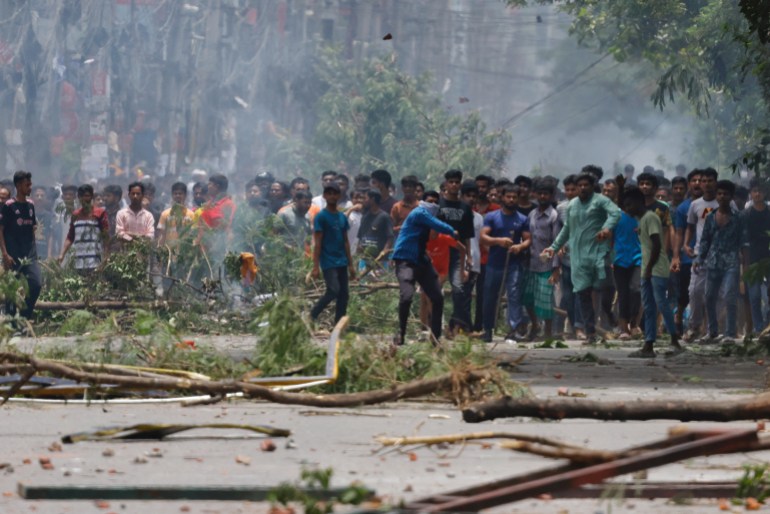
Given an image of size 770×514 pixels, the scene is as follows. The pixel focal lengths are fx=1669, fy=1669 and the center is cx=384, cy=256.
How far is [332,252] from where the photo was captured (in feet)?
50.4

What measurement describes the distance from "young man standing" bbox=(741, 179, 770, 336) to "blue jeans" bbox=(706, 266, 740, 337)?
408 millimetres

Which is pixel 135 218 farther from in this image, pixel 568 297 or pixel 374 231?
pixel 568 297

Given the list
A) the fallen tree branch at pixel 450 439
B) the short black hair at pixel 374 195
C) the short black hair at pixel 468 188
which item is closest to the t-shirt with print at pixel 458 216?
the short black hair at pixel 468 188

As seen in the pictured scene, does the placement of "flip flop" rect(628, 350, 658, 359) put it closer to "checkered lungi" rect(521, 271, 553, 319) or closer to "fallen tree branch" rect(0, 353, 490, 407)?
"checkered lungi" rect(521, 271, 553, 319)

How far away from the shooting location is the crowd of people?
49.3 ft

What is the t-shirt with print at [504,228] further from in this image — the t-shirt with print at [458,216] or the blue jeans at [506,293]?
the t-shirt with print at [458,216]

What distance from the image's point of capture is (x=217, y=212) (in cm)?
1944

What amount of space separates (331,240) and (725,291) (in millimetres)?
4007

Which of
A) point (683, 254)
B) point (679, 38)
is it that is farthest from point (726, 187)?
point (679, 38)

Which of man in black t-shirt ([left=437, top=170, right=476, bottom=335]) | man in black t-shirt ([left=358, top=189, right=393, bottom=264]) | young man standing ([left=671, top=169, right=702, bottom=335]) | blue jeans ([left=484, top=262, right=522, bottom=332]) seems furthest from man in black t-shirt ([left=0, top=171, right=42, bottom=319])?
young man standing ([left=671, top=169, right=702, bottom=335])

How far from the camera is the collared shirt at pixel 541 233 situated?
1683cm

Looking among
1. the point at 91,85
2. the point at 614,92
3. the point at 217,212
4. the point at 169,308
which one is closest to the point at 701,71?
the point at 217,212

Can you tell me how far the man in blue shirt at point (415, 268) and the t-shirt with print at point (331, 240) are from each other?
1.11 meters

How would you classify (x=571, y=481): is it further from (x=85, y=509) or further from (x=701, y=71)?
(x=701, y=71)
